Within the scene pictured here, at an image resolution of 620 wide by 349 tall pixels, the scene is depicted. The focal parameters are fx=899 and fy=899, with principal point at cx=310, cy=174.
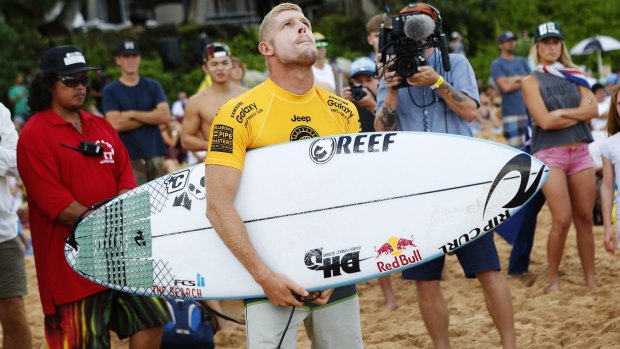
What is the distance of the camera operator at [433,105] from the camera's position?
4.36 meters

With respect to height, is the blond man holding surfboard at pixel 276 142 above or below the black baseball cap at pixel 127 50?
below

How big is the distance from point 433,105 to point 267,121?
1.55 metres

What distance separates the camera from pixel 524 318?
5.66m

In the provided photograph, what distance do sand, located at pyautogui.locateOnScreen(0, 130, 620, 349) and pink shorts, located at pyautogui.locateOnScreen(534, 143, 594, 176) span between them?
2.89ft

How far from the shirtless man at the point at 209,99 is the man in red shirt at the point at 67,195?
6.25 feet

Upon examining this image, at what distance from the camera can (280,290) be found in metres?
3.23

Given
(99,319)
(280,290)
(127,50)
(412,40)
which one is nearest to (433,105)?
(412,40)

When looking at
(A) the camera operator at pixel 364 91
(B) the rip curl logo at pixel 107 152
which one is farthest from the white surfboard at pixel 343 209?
(A) the camera operator at pixel 364 91

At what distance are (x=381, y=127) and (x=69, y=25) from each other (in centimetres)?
1817

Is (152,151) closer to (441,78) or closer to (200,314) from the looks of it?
(200,314)

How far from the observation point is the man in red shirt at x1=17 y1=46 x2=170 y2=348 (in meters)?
4.18

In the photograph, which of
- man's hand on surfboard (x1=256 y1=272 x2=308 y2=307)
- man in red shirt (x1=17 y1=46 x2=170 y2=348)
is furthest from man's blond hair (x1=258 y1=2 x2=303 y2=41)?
man in red shirt (x1=17 y1=46 x2=170 y2=348)

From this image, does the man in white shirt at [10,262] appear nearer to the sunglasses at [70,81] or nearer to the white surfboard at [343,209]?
the sunglasses at [70,81]

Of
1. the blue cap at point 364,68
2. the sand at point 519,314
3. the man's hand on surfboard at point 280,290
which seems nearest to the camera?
the man's hand on surfboard at point 280,290
